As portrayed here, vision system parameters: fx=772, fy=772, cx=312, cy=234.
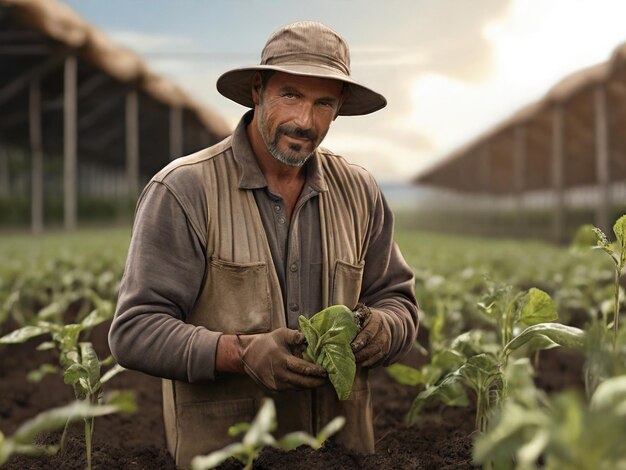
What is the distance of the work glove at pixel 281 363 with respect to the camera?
5.84ft

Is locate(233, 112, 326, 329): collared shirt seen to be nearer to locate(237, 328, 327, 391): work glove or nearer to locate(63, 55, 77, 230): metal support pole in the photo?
locate(237, 328, 327, 391): work glove

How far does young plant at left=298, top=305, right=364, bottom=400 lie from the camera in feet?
5.76

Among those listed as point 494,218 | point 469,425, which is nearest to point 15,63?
point 469,425

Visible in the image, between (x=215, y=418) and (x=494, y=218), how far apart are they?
28.2m

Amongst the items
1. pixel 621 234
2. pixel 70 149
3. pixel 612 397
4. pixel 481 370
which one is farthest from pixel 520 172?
pixel 612 397

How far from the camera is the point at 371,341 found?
193 centimetres

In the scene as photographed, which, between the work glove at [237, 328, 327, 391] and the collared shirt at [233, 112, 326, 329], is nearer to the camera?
the work glove at [237, 328, 327, 391]

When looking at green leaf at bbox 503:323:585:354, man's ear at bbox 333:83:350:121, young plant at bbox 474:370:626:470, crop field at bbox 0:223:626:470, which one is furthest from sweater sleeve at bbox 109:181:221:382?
young plant at bbox 474:370:626:470

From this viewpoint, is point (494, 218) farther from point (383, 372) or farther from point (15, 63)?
point (383, 372)

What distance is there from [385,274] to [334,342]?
0.56 meters

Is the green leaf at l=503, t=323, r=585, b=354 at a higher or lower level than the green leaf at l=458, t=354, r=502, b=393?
higher

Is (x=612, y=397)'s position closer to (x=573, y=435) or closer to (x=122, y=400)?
(x=573, y=435)

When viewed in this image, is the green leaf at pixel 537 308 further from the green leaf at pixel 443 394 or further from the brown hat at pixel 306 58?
the brown hat at pixel 306 58

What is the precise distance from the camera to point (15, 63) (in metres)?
16.2
